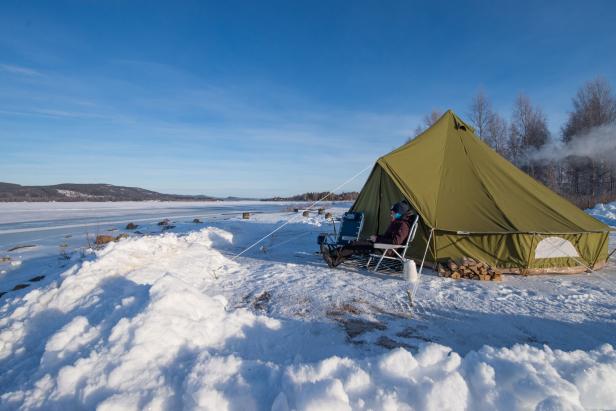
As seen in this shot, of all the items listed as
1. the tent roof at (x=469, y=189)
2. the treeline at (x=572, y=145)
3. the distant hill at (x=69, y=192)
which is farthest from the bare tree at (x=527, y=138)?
the distant hill at (x=69, y=192)

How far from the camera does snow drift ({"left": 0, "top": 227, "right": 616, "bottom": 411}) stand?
81.4 inches

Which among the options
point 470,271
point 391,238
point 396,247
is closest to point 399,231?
point 391,238

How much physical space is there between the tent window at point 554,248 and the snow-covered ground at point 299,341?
1.41ft

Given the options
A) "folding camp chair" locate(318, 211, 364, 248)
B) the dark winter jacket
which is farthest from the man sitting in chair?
"folding camp chair" locate(318, 211, 364, 248)

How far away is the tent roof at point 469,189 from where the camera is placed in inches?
237

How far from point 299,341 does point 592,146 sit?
84.6 ft

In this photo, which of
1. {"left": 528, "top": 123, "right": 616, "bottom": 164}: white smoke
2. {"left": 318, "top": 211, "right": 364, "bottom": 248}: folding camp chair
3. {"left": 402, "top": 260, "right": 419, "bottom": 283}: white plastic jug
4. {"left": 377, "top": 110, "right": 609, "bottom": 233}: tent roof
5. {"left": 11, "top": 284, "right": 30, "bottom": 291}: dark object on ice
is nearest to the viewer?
{"left": 402, "top": 260, "right": 419, "bottom": 283}: white plastic jug

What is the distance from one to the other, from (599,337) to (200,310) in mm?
4365

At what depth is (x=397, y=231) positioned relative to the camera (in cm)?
625

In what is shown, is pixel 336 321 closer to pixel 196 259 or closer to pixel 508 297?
pixel 508 297

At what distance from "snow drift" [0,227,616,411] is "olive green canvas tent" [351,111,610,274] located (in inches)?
138

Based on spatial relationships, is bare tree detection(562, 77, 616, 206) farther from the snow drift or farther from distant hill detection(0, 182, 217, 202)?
distant hill detection(0, 182, 217, 202)

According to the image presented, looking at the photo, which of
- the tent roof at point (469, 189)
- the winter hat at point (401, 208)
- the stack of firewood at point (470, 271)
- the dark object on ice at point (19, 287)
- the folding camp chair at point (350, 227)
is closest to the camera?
the dark object on ice at point (19, 287)

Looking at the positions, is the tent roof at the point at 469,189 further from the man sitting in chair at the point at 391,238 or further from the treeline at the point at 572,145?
the treeline at the point at 572,145
